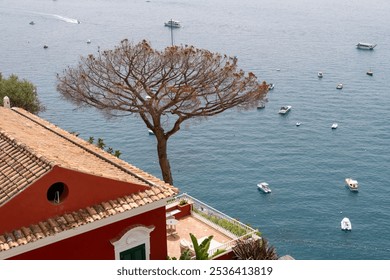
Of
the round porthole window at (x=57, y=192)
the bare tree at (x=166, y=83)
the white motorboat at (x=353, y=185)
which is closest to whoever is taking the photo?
the round porthole window at (x=57, y=192)

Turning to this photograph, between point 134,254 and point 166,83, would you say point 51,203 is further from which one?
point 166,83

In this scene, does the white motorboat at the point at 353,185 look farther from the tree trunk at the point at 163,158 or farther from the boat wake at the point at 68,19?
the boat wake at the point at 68,19

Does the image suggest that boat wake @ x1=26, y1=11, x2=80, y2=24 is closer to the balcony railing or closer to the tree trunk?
the tree trunk

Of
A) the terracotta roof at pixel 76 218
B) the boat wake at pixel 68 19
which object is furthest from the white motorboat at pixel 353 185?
the boat wake at pixel 68 19

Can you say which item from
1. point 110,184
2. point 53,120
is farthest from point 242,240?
point 53,120

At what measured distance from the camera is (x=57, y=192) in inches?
699

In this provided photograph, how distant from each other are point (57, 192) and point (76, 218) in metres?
1.19

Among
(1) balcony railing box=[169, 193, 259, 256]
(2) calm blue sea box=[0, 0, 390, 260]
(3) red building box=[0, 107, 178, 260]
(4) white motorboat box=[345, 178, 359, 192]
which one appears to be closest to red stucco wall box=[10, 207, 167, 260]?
(3) red building box=[0, 107, 178, 260]

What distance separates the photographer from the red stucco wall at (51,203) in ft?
54.2

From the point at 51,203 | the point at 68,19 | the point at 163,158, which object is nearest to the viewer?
the point at 51,203

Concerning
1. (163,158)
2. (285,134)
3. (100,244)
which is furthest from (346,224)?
(100,244)

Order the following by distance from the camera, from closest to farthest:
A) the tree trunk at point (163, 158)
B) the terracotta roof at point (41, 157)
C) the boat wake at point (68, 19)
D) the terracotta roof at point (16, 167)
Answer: the terracotta roof at point (16, 167) → the terracotta roof at point (41, 157) → the tree trunk at point (163, 158) → the boat wake at point (68, 19)

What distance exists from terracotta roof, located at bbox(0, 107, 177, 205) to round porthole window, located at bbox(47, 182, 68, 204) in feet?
2.61
